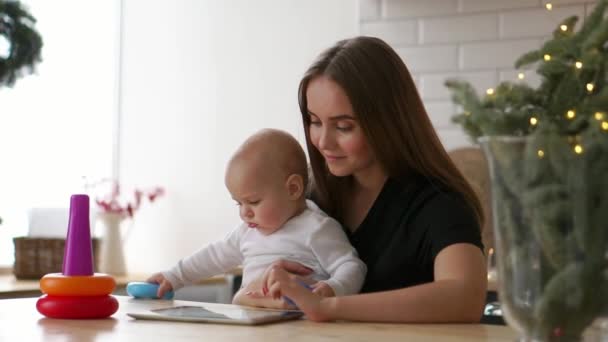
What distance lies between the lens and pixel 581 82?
989mm

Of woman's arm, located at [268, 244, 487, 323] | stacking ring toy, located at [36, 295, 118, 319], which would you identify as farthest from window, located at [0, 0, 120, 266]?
woman's arm, located at [268, 244, 487, 323]

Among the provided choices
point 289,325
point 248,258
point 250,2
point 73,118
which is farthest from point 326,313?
point 73,118

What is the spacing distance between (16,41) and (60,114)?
876 millimetres

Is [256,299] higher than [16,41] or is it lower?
lower

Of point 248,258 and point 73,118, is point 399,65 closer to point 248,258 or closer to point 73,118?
point 248,258

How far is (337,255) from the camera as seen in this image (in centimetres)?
181

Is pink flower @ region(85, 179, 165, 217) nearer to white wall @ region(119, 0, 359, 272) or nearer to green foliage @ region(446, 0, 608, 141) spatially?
white wall @ region(119, 0, 359, 272)

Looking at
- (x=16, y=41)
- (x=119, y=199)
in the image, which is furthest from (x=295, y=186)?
(x=119, y=199)

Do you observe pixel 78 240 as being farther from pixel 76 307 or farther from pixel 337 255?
pixel 337 255

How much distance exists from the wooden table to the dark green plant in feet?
1.20

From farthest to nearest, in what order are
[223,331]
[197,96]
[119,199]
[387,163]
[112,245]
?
[119,199] → [197,96] → [112,245] → [387,163] → [223,331]

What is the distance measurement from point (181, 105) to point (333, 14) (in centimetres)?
90

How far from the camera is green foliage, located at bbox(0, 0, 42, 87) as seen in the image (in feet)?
11.7

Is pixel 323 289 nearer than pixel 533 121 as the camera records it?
No
